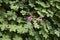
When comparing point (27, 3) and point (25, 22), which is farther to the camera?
point (27, 3)

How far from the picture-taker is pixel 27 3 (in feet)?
10.8

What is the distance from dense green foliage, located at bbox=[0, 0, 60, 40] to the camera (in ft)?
9.92

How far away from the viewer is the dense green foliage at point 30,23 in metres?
3.02

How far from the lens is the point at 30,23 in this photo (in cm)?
303

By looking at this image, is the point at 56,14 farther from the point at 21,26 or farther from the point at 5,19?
the point at 5,19

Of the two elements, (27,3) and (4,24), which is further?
(27,3)

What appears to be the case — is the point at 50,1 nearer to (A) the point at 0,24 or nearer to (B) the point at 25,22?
(B) the point at 25,22

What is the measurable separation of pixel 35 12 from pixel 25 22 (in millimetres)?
275

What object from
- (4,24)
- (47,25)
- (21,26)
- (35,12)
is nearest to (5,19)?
(4,24)

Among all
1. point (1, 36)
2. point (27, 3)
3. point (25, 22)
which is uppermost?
point (27, 3)

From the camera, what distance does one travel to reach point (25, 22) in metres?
3.08

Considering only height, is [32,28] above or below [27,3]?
below

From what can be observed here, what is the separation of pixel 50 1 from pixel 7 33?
3.18 feet

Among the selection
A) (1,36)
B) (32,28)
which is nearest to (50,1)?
(32,28)
